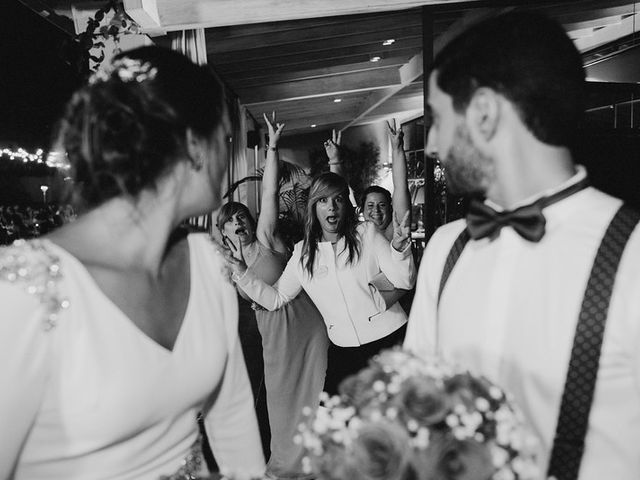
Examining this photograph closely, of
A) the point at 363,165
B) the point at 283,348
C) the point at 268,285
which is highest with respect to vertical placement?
the point at 363,165

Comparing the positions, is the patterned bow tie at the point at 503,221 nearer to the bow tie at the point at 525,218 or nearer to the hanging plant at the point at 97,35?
the bow tie at the point at 525,218

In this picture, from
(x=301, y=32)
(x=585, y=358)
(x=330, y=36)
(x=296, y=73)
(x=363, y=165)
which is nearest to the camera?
(x=585, y=358)

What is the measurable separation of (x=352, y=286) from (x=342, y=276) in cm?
8

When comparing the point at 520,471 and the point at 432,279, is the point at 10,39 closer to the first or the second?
the point at 432,279

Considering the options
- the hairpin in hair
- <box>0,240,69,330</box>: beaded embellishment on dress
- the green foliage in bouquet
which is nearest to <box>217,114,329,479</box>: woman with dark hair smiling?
the hairpin in hair

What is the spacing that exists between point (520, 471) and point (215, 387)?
818 mm

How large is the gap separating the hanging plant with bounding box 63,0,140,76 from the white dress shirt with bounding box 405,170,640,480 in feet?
8.52

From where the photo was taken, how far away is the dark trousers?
323 centimetres

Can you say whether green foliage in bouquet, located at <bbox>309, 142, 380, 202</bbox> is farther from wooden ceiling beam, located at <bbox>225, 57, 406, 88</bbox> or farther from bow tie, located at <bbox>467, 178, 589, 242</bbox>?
bow tie, located at <bbox>467, 178, 589, 242</bbox>

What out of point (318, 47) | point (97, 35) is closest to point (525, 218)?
point (97, 35)

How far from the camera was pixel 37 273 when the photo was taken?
1.10 meters

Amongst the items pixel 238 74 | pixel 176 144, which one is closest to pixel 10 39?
pixel 238 74

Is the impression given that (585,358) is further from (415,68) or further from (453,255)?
(415,68)

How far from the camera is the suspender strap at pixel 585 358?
1.21m
